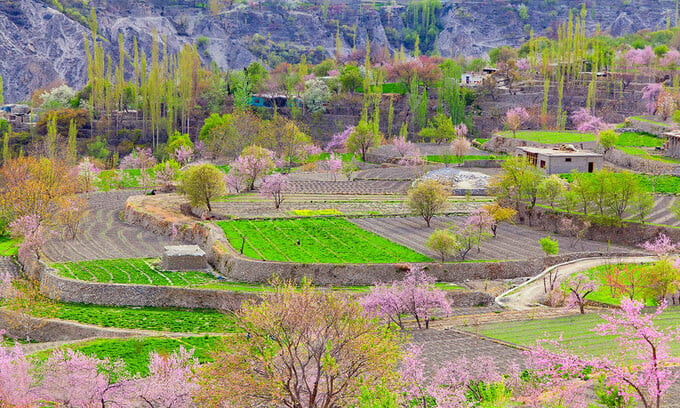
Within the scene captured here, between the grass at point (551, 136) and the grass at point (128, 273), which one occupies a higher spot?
the grass at point (551, 136)

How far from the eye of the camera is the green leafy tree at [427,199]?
62.0 m

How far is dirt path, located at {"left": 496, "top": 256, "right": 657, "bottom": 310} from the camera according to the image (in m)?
48.2

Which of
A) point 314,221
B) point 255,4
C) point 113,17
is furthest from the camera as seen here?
point 255,4

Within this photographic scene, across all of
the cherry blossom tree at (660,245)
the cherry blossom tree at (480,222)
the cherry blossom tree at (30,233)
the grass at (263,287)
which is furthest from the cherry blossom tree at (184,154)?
the cherry blossom tree at (660,245)

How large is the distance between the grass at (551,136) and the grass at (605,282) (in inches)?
1510

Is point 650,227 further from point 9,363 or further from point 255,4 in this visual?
point 255,4

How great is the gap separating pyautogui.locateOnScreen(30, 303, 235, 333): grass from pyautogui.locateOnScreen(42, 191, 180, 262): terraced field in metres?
8.43

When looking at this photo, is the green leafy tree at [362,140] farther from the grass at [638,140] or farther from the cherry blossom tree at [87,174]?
the cherry blossom tree at [87,174]

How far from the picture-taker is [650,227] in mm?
59438

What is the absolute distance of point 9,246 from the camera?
63.4 metres

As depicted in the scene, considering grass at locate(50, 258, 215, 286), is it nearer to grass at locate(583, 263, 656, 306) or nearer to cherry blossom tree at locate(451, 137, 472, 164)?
grass at locate(583, 263, 656, 306)

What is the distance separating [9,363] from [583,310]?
82.9ft

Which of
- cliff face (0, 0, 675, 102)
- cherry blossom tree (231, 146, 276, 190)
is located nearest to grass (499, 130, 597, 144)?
cherry blossom tree (231, 146, 276, 190)

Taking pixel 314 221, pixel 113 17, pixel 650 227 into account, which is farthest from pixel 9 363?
pixel 113 17
